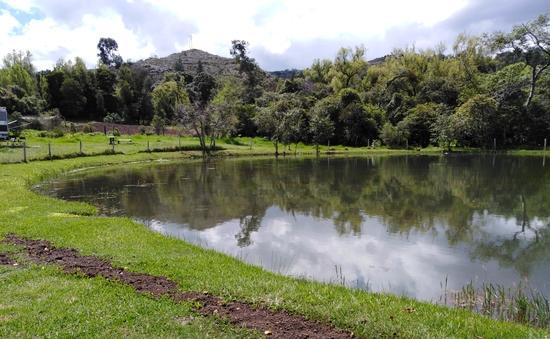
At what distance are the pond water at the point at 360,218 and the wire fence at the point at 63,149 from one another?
6.21 m

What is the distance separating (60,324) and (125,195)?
18.9 m

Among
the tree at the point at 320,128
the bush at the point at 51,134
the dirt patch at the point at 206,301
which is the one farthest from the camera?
the tree at the point at 320,128

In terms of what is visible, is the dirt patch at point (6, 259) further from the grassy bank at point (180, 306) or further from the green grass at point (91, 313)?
the green grass at point (91, 313)

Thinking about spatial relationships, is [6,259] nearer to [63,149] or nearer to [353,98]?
[63,149]

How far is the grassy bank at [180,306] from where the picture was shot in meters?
7.29

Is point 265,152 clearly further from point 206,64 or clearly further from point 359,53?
point 206,64

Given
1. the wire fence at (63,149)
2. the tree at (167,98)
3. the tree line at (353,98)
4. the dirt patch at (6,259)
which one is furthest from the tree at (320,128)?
the dirt patch at (6,259)

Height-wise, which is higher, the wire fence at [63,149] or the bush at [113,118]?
the bush at [113,118]

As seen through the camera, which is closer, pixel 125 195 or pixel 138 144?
pixel 125 195

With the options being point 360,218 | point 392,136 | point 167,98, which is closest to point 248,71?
point 167,98

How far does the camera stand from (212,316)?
25.8 ft

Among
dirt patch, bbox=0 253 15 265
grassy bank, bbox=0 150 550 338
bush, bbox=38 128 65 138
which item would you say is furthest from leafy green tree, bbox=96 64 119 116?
dirt patch, bbox=0 253 15 265

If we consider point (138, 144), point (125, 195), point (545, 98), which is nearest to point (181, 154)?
point (138, 144)

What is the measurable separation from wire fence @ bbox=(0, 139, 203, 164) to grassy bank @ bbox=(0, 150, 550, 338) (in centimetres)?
2895
